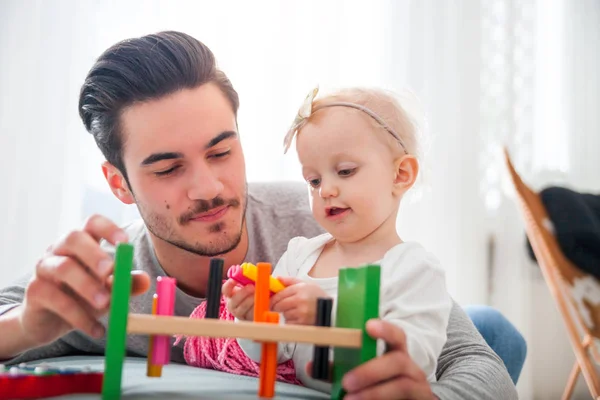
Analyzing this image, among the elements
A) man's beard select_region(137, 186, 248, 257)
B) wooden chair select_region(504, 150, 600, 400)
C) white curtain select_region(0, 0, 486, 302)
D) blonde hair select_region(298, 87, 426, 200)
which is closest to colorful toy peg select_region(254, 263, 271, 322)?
blonde hair select_region(298, 87, 426, 200)

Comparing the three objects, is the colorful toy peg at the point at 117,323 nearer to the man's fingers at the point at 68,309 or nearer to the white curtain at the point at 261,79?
the man's fingers at the point at 68,309

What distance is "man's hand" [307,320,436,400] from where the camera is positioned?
2.36ft

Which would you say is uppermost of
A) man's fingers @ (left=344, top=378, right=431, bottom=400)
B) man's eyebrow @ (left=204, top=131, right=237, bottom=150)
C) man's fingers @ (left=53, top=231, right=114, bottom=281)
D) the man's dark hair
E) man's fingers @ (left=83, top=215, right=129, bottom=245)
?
the man's dark hair

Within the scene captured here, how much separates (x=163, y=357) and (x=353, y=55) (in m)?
2.09

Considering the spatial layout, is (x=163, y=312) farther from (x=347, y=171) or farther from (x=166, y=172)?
(x=166, y=172)

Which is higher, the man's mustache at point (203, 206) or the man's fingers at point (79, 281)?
the man's mustache at point (203, 206)

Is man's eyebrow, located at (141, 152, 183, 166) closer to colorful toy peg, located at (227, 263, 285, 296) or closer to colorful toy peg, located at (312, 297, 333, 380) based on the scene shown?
colorful toy peg, located at (227, 263, 285, 296)

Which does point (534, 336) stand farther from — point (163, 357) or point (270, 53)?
point (163, 357)

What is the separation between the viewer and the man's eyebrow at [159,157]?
4.09 feet

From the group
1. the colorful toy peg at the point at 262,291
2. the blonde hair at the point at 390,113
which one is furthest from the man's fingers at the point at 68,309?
the blonde hair at the point at 390,113

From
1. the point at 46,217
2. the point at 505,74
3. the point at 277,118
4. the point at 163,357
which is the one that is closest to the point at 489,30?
the point at 505,74

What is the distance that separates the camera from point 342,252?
1108mm

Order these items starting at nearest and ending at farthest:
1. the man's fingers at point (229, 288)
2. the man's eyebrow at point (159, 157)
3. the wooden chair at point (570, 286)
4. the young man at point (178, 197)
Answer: the man's fingers at point (229, 288) < the young man at point (178, 197) < the man's eyebrow at point (159, 157) < the wooden chair at point (570, 286)

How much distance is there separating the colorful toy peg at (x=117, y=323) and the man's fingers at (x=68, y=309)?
0.16 meters
